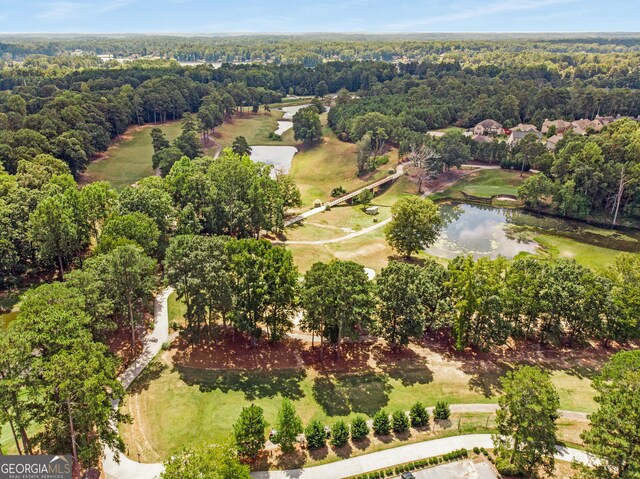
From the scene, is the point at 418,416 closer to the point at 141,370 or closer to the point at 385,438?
the point at 385,438

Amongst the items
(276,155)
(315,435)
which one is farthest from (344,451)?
(276,155)

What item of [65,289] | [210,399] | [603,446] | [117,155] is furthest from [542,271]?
[117,155]

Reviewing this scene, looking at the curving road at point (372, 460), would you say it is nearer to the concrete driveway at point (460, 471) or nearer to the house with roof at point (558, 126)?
the concrete driveway at point (460, 471)

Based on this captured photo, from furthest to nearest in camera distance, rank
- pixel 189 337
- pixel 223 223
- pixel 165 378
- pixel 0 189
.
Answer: pixel 223 223 → pixel 0 189 → pixel 189 337 → pixel 165 378

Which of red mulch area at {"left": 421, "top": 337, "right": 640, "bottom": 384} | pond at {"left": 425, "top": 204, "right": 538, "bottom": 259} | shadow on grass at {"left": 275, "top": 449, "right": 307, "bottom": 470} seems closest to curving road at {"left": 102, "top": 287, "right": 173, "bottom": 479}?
shadow on grass at {"left": 275, "top": 449, "right": 307, "bottom": 470}

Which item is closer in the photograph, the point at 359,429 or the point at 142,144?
the point at 359,429

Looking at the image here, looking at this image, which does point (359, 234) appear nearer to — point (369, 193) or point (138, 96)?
point (369, 193)
